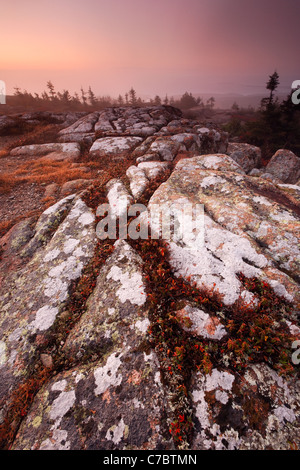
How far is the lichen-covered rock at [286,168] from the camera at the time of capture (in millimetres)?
22797

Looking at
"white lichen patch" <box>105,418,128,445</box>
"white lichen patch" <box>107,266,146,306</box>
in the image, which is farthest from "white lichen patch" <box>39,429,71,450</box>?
"white lichen patch" <box>107,266,146,306</box>

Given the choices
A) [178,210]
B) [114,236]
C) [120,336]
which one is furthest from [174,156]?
[120,336]

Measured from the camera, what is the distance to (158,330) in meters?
5.10

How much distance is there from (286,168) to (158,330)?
2642cm

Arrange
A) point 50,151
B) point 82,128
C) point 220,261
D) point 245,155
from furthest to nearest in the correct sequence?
1. point 82,128
2. point 245,155
3. point 50,151
4. point 220,261

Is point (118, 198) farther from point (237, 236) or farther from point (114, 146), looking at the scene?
point (114, 146)

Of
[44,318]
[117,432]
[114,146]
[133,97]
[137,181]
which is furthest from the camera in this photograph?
[133,97]

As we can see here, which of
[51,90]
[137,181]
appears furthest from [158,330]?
[51,90]

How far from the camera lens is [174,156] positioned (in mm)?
15812

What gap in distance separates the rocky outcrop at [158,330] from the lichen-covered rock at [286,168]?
16965mm

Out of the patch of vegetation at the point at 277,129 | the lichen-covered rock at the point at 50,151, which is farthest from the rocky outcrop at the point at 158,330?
the patch of vegetation at the point at 277,129

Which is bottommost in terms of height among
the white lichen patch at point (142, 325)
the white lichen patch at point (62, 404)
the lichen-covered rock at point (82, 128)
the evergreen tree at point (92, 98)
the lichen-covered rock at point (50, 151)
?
the white lichen patch at point (62, 404)

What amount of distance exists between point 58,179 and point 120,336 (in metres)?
13.3

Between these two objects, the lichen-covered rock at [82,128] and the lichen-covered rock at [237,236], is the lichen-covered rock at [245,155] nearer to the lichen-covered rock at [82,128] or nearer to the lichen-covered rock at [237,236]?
the lichen-covered rock at [237,236]
